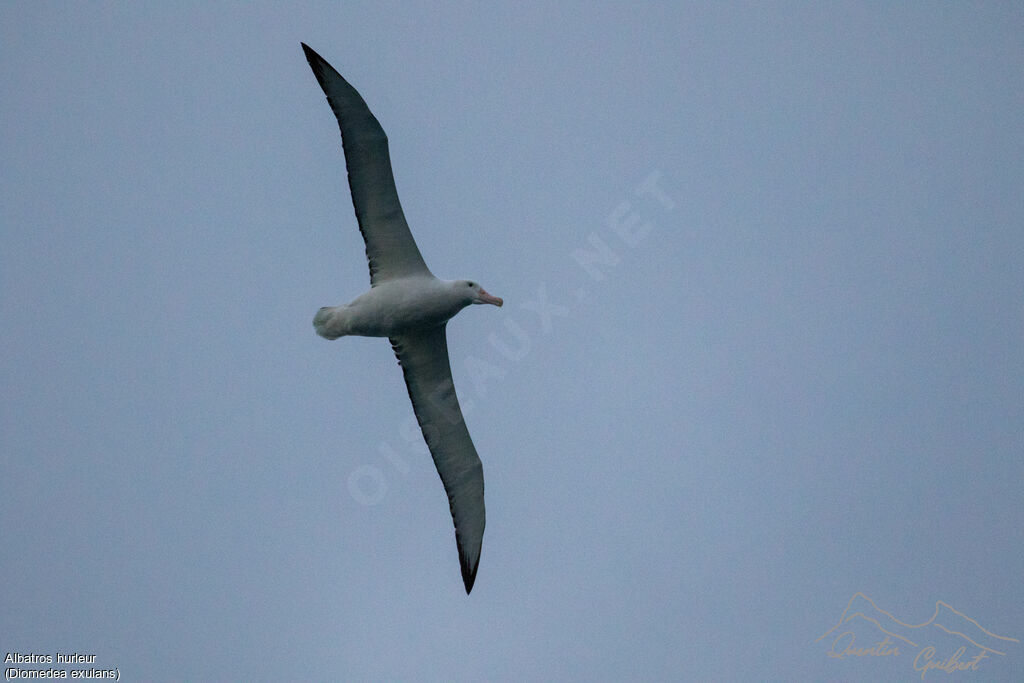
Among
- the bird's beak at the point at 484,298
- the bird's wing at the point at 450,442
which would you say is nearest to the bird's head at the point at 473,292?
the bird's beak at the point at 484,298

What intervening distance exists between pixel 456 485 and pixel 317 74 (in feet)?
24.6

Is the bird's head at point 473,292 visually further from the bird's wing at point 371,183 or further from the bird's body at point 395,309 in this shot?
the bird's wing at point 371,183

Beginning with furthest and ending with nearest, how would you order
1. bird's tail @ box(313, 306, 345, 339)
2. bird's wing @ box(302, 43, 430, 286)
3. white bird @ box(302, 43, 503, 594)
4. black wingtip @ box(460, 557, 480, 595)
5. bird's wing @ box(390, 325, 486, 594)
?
bird's wing @ box(390, 325, 486, 594) < black wingtip @ box(460, 557, 480, 595) < bird's tail @ box(313, 306, 345, 339) < white bird @ box(302, 43, 503, 594) < bird's wing @ box(302, 43, 430, 286)

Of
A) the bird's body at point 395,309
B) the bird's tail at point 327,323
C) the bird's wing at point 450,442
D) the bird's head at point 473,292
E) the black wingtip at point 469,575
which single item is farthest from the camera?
the bird's wing at point 450,442

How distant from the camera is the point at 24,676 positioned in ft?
56.5

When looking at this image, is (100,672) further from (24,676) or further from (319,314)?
(319,314)

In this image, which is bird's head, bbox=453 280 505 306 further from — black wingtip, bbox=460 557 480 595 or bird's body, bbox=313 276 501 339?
black wingtip, bbox=460 557 480 595

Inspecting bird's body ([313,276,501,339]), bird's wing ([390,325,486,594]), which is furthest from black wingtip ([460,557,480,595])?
bird's body ([313,276,501,339])

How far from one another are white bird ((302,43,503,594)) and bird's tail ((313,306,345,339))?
0.02m

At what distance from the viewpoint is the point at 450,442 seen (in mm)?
16531

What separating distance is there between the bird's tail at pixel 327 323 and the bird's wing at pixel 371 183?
0.90 meters

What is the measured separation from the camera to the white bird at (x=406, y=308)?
1432 centimetres

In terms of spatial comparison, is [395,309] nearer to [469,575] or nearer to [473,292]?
[473,292]

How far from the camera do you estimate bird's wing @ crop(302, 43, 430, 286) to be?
45.4ft
